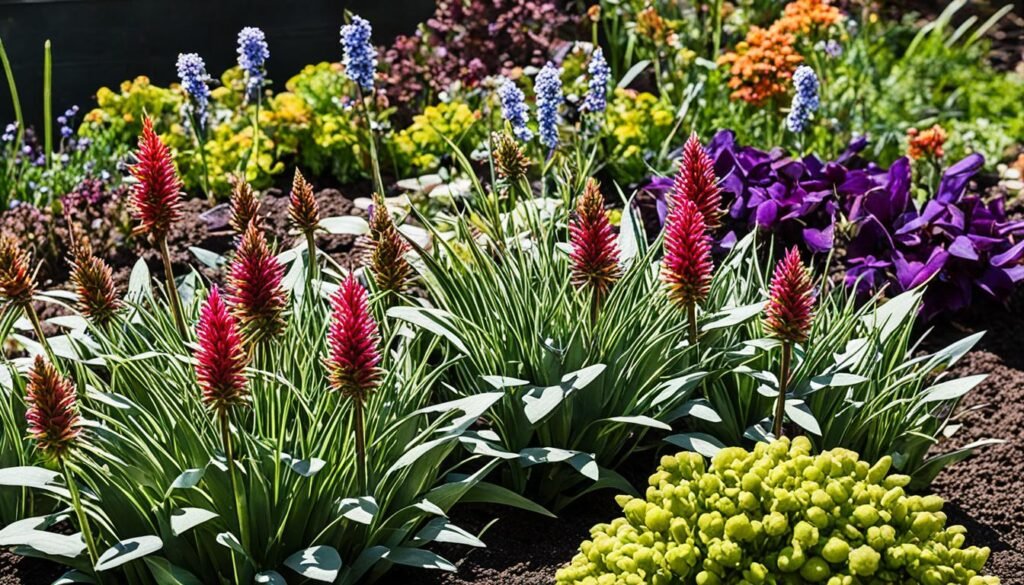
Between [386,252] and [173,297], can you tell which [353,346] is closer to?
[386,252]

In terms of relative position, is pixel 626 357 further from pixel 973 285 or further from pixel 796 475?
pixel 973 285

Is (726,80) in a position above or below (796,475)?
above

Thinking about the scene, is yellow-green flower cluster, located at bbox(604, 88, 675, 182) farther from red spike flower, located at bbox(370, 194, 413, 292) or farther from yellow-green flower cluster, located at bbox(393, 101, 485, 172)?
red spike flower, located at bbox(370, 194, 413, 292)

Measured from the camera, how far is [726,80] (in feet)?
22.7

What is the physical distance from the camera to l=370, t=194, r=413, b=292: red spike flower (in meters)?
3.60

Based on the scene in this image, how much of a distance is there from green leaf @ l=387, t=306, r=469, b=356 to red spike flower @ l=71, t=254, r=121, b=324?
77 cm

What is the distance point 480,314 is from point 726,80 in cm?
342

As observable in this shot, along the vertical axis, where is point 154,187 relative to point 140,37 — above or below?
below

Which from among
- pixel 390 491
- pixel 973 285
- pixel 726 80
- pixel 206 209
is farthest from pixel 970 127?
pixel 390 491

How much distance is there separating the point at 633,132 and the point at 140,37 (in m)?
3.06

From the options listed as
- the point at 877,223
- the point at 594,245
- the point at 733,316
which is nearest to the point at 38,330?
the point at 594,245

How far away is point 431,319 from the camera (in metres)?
3.81

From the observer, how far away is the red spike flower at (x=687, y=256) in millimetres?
3355

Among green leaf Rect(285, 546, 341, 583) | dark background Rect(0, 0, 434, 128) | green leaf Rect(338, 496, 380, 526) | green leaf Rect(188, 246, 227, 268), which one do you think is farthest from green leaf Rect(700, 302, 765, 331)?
dark background Rect(0, 0, 434, 128)
